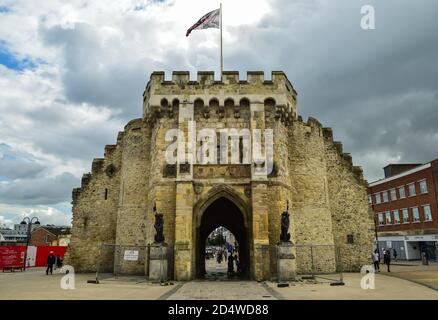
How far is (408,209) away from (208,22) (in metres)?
28.4

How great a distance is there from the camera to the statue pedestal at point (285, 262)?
15984mm

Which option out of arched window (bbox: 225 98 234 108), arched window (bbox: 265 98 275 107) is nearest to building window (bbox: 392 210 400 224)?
arched window (bbox: 265 98 275 107)

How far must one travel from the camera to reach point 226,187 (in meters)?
18.1

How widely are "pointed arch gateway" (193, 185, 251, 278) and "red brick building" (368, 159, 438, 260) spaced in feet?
64.0

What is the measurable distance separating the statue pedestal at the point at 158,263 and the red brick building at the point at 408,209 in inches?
1035

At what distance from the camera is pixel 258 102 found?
1931 centimetres

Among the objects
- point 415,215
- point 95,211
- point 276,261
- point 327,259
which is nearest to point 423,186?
point 415,215

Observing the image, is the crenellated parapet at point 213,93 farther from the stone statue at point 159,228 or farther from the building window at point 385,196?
the building window at point 385,196

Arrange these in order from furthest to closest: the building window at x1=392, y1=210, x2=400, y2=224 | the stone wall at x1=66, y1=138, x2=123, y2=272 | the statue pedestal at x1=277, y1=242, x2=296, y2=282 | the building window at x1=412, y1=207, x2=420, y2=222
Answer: the building window at x1=392, y1=210, x2=400, y2=224 < the building window at x1=412, y1=207, x2=420, y2=222 < the stone wall at x1=66, y1=138, x2=123, y2=272 < the statue pedestal at x1=277, y1=242, x2=296, y2=282

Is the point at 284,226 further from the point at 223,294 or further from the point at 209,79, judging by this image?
the point at 209,79

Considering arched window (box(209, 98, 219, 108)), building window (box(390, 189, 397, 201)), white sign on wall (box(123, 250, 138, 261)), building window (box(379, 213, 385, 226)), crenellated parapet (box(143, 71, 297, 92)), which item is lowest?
white sign on wall (box(123, 250, 138, 261))

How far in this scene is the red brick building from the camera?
105 feet

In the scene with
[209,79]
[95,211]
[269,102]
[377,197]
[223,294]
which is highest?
[209,79]

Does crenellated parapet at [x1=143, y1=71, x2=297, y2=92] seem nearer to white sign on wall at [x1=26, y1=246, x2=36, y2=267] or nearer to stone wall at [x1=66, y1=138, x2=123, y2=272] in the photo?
stone wall at [x1=66, y1=138, x2=123, y2=272]
